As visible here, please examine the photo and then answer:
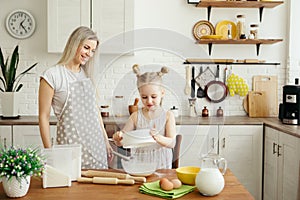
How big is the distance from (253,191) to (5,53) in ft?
9.63

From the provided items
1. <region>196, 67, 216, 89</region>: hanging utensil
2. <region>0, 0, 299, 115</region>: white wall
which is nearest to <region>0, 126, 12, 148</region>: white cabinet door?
<region>0, 0, 299, 115</region>: white wall

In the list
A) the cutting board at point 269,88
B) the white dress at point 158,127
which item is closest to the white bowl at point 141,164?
the white dress at point 158,127

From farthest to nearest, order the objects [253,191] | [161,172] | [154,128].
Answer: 1. [253,191]
2. [161,172]
3. [154,128]

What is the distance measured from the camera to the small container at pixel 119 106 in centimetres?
199

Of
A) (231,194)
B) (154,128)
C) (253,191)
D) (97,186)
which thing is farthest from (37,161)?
(253,191)

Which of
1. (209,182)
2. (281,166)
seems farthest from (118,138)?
(281,166)

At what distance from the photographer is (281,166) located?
3926 millimetres

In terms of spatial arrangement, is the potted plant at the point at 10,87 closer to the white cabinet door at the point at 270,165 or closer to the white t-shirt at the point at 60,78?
the white t-shirt at the point at 60,78

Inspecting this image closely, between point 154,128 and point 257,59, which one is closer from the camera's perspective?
point 154,128

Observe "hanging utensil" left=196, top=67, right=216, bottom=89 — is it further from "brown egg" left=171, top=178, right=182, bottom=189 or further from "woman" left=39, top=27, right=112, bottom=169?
"brown egg" left=171, top=178, right=182, bottom=189

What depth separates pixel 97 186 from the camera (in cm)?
215

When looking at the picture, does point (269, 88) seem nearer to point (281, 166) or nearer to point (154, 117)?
point (281, 166)

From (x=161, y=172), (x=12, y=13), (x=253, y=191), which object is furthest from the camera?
(x=12, y=13)

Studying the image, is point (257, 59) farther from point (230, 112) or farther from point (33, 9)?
point (33, 9)
